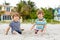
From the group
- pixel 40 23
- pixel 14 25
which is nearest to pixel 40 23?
pixel 40 23

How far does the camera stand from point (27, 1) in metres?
60.4

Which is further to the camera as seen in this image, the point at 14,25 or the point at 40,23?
the point at 40,23

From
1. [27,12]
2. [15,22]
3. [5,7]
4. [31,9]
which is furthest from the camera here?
[5,7]

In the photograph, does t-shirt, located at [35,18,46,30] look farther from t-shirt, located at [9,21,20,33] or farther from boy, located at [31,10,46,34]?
t-shirt, located at [9,21,20,33]

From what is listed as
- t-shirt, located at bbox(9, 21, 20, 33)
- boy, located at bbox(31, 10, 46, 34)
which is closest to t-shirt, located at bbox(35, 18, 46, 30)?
boy, located at bbox(31, 10, 46, 34)

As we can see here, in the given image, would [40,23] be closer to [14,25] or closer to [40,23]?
[40,23]

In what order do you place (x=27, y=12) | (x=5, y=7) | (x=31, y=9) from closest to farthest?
(x=27, y=12) → (x=31, y=9) → (x=5, y=7)

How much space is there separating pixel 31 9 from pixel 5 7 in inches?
321

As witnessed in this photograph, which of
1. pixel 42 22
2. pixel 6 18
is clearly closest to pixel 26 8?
pixel 6 18

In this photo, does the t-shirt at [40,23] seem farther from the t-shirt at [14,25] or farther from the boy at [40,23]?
the t-shirt at [14,25]

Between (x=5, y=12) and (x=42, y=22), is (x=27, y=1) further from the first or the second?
(x=42, y=22)

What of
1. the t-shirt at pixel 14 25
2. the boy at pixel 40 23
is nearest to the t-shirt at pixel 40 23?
the boy at pixel 40 23

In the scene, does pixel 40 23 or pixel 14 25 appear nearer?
pixel 14 25

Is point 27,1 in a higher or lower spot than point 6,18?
higher
